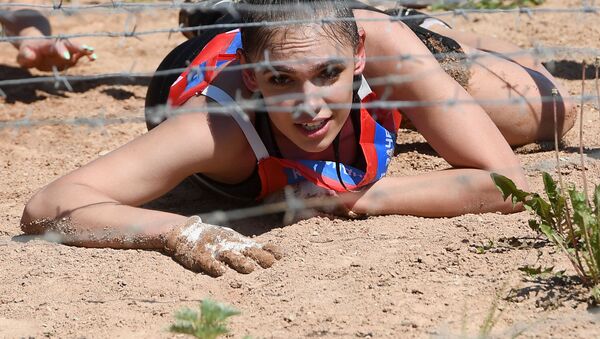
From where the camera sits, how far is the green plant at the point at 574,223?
7.92ft

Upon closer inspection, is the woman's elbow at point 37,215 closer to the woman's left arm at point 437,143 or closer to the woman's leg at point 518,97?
the woman's left arm at point 437,143

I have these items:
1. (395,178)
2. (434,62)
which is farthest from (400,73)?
(395,178)

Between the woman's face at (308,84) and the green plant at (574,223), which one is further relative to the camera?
the woman's face at (308,84)

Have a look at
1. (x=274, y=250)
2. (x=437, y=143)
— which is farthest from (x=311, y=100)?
(x=437, y=143)

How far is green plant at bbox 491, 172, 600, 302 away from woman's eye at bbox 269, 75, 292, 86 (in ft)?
2.07

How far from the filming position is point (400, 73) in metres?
3.27

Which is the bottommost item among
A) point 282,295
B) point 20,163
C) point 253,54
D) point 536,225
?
point 20,163

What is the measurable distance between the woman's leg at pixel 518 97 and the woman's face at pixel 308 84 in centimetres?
102

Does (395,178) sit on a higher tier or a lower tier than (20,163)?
higher

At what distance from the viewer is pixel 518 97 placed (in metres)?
3.93

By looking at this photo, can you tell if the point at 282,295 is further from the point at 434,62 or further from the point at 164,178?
the point at 434,62

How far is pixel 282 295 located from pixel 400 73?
0.95 m

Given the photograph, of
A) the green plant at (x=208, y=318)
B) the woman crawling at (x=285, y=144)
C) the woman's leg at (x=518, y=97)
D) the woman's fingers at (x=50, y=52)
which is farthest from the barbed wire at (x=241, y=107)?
the woman's fingers at (x=50, y=52)

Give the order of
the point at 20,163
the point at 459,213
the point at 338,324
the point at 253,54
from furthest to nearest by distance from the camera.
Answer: the point at 20,163 → the point at 459,213 → the point at 253,54 → the point at 338,324
